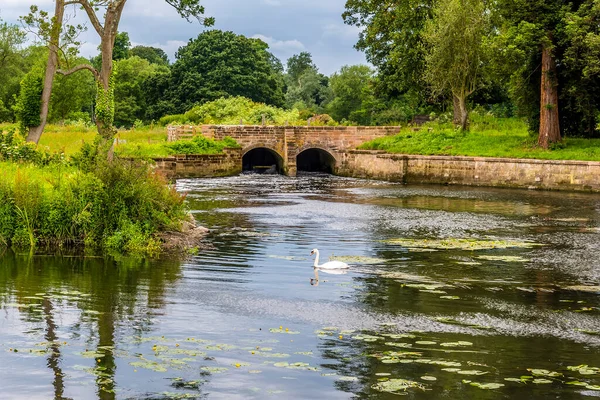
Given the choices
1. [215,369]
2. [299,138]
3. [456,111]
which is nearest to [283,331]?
[215,369]

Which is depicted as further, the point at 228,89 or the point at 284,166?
the point at 228,89

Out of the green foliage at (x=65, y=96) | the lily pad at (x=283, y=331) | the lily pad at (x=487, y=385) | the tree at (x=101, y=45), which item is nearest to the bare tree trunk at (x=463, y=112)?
the tree at (x=101, y=45)

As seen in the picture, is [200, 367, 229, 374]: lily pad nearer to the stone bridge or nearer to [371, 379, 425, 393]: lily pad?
[371, 379, 425, 393]: lily pad

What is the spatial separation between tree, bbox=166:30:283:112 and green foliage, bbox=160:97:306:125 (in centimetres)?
1252

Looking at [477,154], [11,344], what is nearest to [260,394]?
[11,344]

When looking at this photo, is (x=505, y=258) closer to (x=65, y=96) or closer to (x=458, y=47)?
(x=458, y=47)

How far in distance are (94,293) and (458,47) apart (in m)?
40.3

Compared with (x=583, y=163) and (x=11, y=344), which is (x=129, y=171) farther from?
(x=583, y=163)

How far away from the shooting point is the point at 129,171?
21703 mm

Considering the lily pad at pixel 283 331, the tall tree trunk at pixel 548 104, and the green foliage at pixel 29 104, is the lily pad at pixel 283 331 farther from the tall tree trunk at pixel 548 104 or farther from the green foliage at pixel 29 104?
the tall tree trunk at pixel 548 104

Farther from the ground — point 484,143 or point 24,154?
point 484,143

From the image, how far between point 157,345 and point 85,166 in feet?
38.2

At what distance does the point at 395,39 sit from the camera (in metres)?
59.9

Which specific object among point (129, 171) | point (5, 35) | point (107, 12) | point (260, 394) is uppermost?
point (5, 35)
